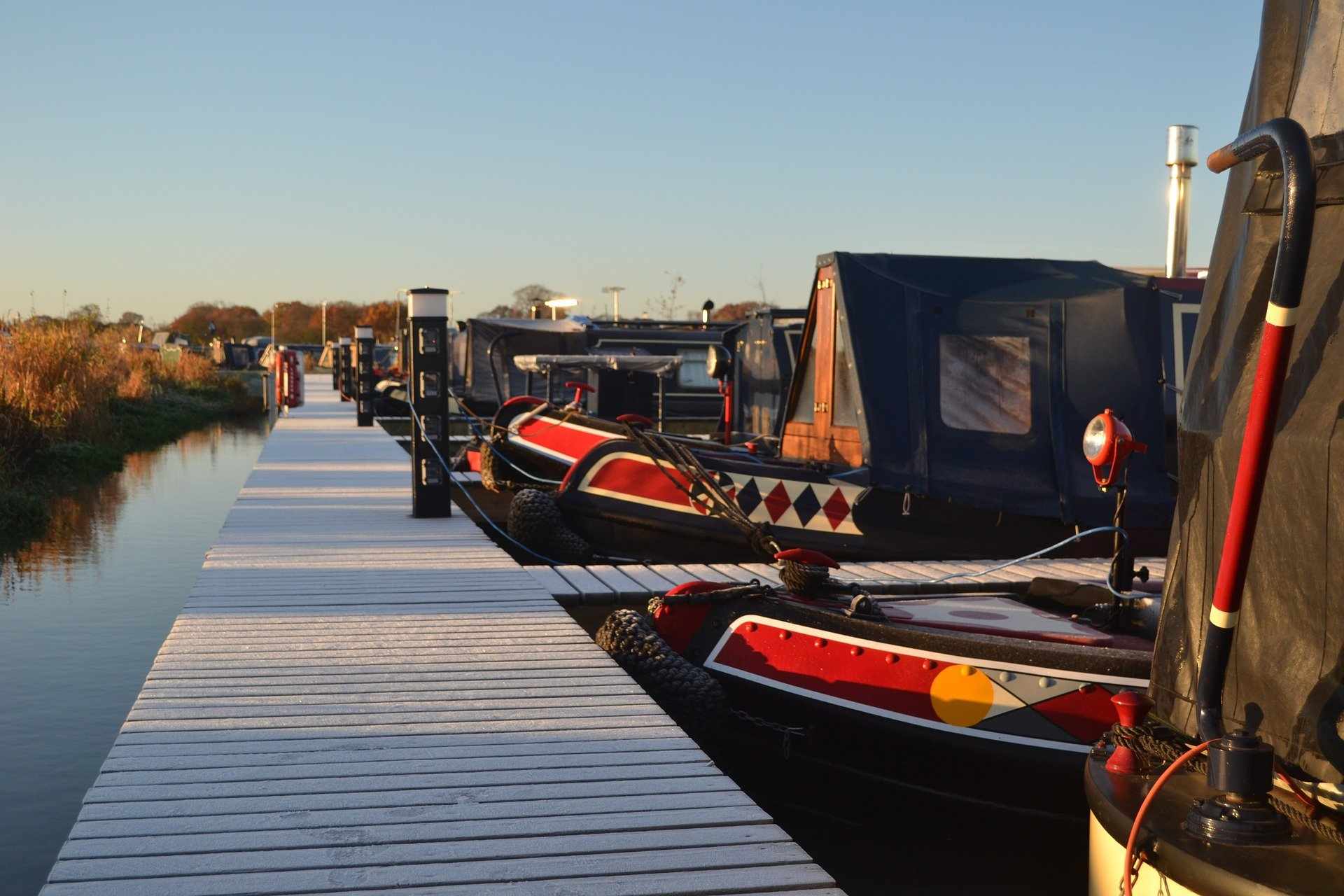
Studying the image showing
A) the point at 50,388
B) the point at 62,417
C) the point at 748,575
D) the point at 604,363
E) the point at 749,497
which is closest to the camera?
the point at 748,575

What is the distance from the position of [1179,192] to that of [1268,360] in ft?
44.6

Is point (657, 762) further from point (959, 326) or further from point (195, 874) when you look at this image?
point (959, 326)

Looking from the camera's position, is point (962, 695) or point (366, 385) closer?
point (962, 695)

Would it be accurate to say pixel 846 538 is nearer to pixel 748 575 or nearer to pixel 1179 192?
pixel 748 575

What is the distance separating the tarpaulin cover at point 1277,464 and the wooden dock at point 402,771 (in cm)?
136

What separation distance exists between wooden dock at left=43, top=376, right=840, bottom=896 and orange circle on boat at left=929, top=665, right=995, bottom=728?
1231mm

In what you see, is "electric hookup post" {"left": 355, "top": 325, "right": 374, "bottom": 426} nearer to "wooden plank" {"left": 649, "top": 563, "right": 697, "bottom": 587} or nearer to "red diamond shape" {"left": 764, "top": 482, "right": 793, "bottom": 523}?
"red diamond shape" {"left": 764, "top": 482, "right": 793, "bottom": 523}

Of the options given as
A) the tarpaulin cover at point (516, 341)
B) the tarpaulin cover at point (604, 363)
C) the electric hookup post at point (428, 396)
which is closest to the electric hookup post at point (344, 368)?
the tarpaulin cover at point (516, 341)

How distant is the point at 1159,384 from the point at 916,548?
2444mm

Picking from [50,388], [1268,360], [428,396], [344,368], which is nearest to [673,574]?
[428,396]

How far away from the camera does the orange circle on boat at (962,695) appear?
5820mm

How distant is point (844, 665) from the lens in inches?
247

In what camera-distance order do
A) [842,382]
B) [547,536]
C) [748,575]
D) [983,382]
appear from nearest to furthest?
[748,575] → [983,382] → [842,382] → [547,536]

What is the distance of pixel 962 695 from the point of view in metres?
5.88
